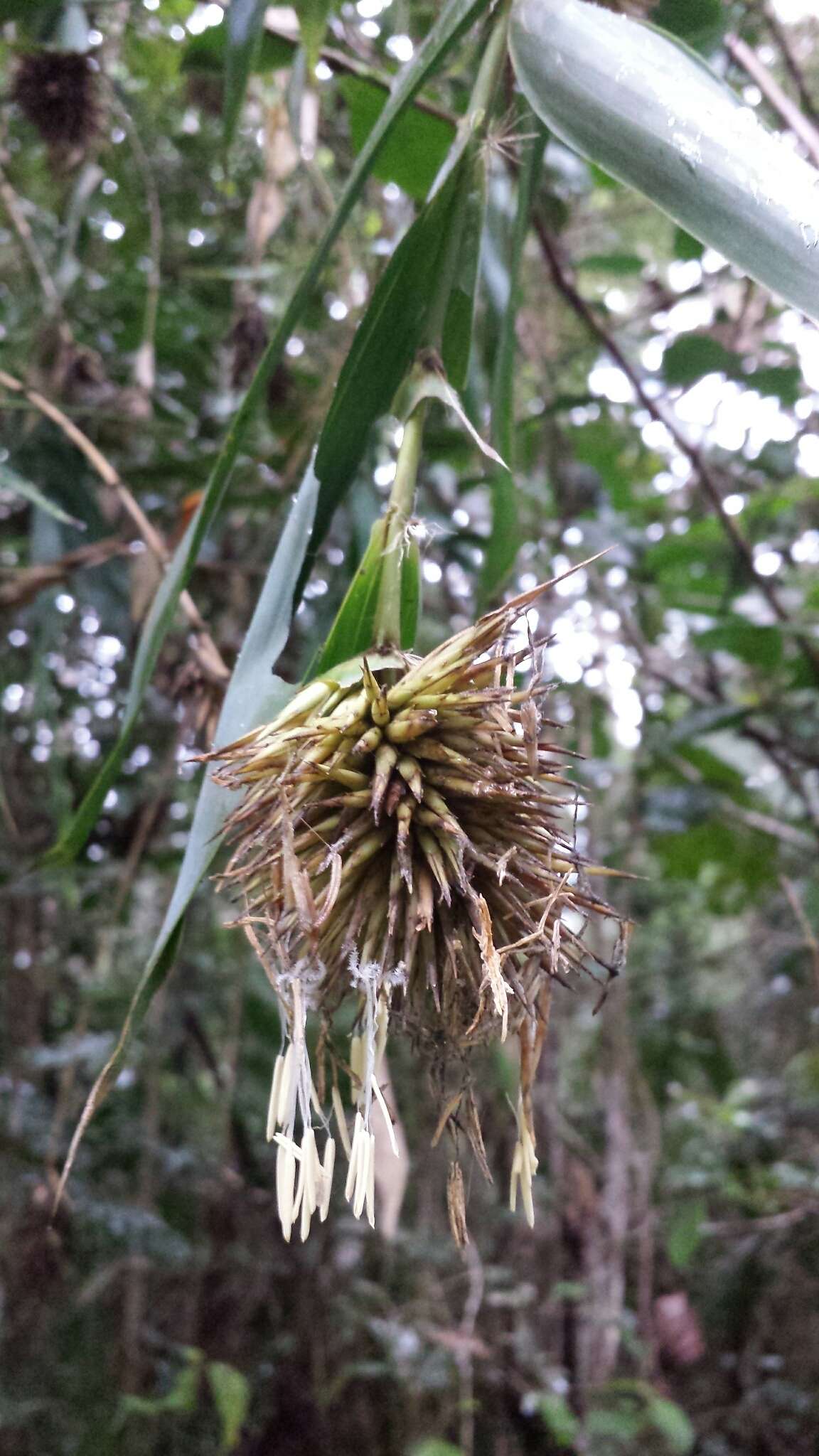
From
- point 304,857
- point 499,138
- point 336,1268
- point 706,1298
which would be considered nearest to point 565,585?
point 499,138

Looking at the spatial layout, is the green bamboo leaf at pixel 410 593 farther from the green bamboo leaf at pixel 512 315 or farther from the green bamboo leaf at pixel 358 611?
the green bamboo leaf at pixel 512 315

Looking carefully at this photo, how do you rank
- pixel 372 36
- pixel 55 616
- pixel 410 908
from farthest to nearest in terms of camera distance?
pixel 372 36 → pixel 55 616 → pixel 410 908

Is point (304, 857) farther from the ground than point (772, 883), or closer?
closer

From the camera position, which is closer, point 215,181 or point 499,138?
point 499,138

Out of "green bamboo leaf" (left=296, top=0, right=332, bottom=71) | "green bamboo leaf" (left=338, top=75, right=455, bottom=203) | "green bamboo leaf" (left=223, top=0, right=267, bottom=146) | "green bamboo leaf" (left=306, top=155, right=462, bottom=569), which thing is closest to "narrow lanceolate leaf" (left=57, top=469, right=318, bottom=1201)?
"green bamboo leaf" (left=306, top=155, right=462, bottom=569)

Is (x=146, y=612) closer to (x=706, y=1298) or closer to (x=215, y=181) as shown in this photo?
(x=215, y=181)

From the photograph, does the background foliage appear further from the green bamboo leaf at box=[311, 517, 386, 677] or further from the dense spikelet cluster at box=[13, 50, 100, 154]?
the green bamboo leaf at box=[311, 517, 386, 677]

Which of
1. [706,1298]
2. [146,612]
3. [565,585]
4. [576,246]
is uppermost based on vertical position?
[576,246]
